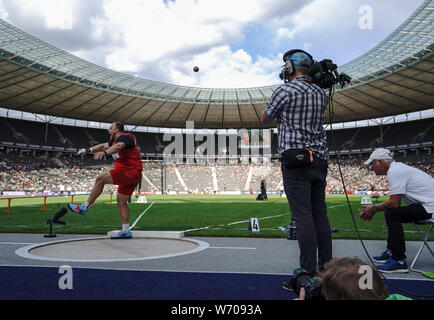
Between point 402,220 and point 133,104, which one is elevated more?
point 133,104

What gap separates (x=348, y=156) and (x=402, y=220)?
5863 cm

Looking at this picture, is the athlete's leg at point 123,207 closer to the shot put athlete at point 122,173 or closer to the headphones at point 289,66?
the shot put athlete at point 122,173

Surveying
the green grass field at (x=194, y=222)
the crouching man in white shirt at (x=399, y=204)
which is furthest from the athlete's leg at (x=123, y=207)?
the crouching man in white shirt at (x=399, y=204)

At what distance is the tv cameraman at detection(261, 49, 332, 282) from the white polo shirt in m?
1.15

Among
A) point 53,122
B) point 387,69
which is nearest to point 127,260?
point 387,69

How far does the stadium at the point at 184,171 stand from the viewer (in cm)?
318

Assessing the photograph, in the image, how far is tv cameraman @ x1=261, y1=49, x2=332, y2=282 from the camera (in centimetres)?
280

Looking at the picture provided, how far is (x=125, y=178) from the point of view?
5.77 metres

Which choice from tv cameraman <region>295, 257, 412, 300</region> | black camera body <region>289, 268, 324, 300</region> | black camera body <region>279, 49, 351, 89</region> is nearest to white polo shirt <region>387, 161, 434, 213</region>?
black camera body <region>279, 49, 351, 89</region>

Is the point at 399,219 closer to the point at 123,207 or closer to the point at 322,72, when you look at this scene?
the point at 322,72

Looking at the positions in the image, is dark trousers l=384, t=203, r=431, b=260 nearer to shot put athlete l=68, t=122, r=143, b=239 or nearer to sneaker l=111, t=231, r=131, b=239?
shot put athlete l=68, t=122, r=143, b=239

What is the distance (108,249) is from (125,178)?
151cm

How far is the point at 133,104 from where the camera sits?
4566 cm
